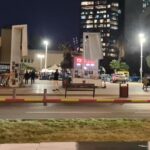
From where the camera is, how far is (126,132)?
1282 cm

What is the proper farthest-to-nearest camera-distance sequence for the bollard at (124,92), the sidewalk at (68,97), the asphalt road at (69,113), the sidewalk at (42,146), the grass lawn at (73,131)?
the bollard at (124,92), the sidewalk at (68,97), the asphalt road at (69,113), the grass lawn at (73,131), the sidewalk at (42,146)

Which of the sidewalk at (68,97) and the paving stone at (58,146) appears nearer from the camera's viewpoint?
the paving stone at (58,146)

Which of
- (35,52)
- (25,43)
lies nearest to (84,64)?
(25,43)

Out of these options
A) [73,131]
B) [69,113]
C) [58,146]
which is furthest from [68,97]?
[58,146]

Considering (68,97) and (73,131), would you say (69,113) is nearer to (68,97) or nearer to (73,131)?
(73,131)

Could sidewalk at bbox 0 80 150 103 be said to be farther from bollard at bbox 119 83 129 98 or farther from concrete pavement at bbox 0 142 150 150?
concrete pavement at bbox 0 142 150 150

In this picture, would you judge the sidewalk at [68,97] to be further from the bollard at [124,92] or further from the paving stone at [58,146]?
the paving stone at [58,146]

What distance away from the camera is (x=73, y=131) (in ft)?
42.1

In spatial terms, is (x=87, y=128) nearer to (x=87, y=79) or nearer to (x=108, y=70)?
(x=87, y=79)

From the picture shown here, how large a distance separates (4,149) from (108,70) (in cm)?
15021

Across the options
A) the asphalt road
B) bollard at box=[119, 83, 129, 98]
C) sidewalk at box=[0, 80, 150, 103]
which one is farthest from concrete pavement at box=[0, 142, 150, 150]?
bollard at box=[119, 83, 129, 98]

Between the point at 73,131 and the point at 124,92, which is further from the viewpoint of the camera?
Answer: the point at 124,92

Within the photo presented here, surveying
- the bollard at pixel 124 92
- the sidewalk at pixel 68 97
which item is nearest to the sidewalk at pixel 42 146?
the sidewalk at pixel 68 97

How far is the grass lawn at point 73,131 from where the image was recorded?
11641 mm
